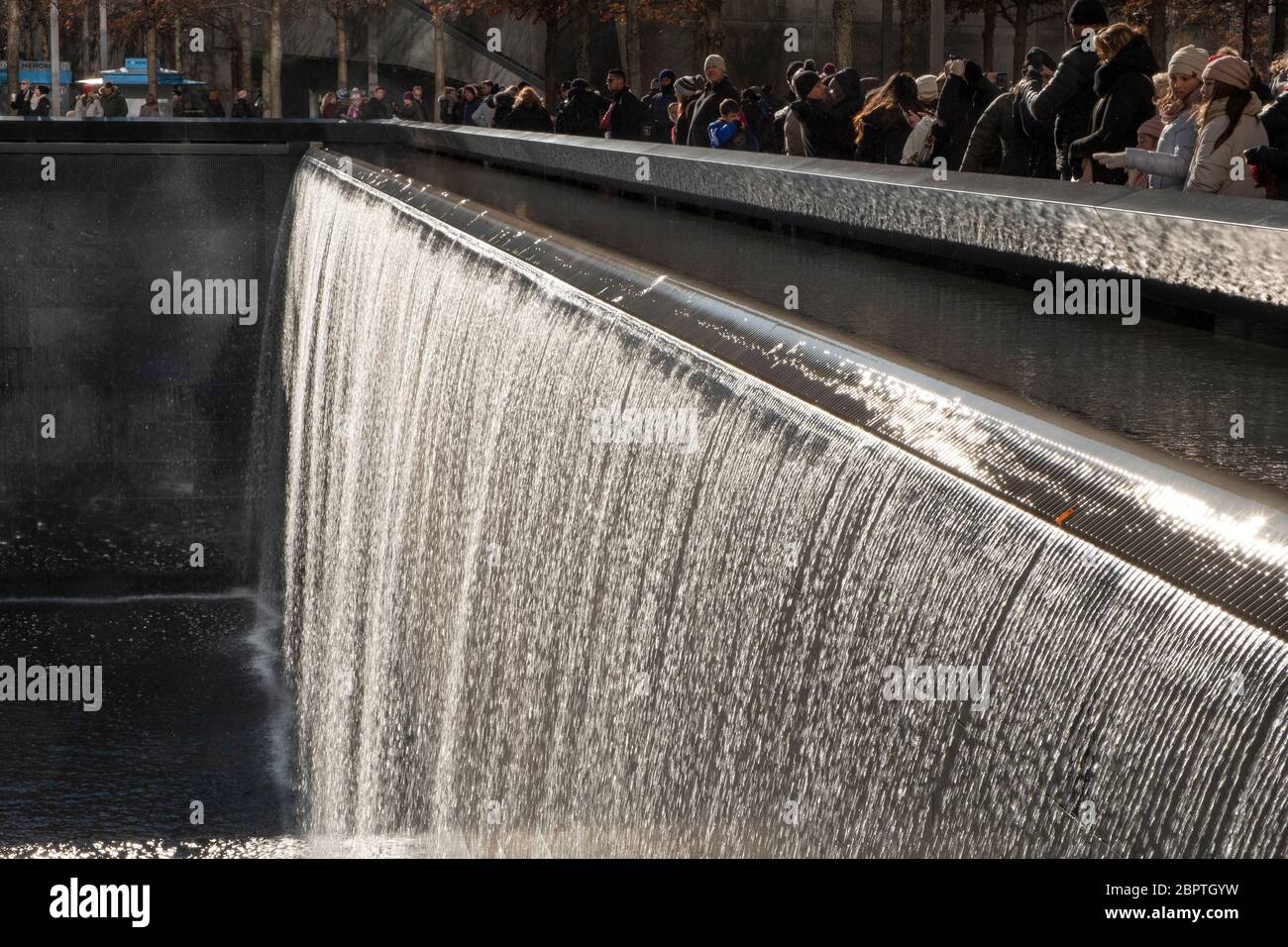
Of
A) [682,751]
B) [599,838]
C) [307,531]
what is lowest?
[307,531]

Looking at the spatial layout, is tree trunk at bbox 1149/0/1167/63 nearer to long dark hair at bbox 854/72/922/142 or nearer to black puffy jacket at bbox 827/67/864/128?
black puffy jacket at bbox 827/67/864/128

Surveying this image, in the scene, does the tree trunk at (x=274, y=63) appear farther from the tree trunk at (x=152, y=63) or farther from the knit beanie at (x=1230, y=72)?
the knit beanie at (x=1230, y=72)

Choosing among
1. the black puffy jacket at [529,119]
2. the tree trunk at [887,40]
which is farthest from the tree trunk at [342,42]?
the black puffy jacket at [529,119]

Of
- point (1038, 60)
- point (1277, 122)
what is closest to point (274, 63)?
point (1038, 60)

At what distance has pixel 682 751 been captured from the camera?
3975 mm

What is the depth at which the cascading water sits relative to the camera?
2125 millimetres

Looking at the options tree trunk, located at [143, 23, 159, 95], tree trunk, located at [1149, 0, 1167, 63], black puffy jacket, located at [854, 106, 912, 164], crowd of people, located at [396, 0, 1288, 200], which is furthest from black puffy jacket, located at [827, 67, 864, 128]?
tree trunk, located at [143, 23, 159, 95]

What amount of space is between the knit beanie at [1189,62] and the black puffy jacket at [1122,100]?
0.23 metres

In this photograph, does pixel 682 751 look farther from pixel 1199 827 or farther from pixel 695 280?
pixel 1199 827

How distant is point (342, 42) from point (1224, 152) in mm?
43540

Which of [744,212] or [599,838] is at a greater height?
[744,212]

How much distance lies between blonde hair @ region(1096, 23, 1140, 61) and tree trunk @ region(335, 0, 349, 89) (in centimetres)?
4148
